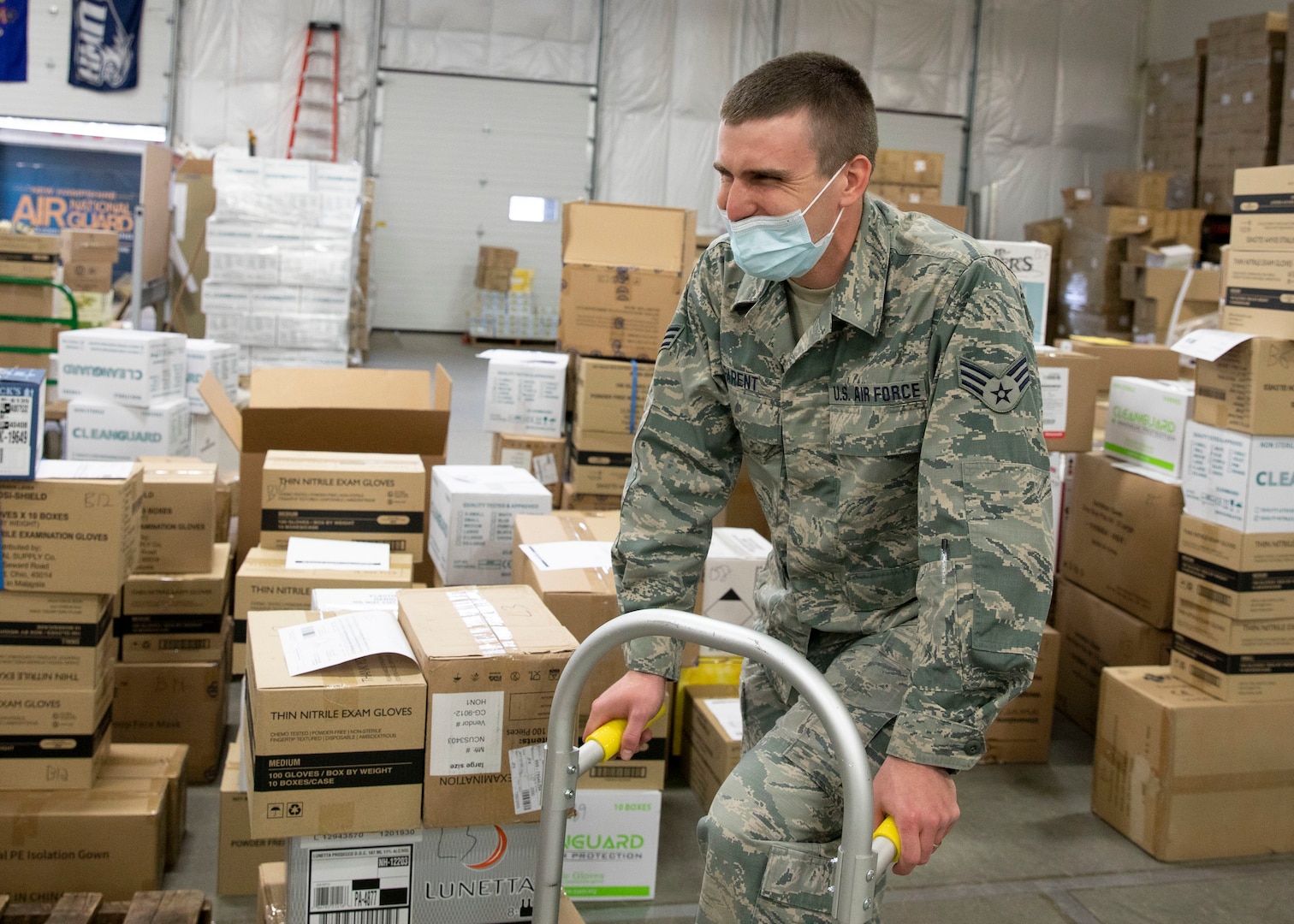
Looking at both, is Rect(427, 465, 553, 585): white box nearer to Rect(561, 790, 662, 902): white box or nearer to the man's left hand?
Rect(561, 790, 662, 902): white box

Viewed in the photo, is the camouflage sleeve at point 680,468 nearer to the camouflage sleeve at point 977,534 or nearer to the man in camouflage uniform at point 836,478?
the man in camouflage uniform at point 836,478

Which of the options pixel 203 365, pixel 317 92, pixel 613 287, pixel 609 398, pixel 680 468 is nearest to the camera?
pixel 680 468

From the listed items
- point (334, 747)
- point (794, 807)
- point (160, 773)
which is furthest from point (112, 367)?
point (794, 807)

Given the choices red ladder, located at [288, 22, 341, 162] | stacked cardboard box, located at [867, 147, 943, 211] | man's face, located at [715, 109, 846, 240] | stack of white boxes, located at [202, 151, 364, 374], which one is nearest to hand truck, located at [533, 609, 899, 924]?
man's face, located at [715, 109, 846, 240]

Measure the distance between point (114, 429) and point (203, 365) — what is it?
0.71 m

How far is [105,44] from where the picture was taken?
36.0 ft

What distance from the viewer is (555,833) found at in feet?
4.74

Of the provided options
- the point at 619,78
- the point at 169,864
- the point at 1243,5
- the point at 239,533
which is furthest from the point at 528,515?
the point at 1243,5

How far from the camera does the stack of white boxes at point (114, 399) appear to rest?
4562 mm

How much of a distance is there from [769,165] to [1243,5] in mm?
11684

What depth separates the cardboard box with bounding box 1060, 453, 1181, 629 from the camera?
338cm

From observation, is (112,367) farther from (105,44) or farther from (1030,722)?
(105,44)

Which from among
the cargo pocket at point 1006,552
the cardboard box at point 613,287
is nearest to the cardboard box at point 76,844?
the cargo pocket at point 1006,552

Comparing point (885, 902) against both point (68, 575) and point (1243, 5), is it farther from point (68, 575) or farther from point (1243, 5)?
point (1243, 5)
